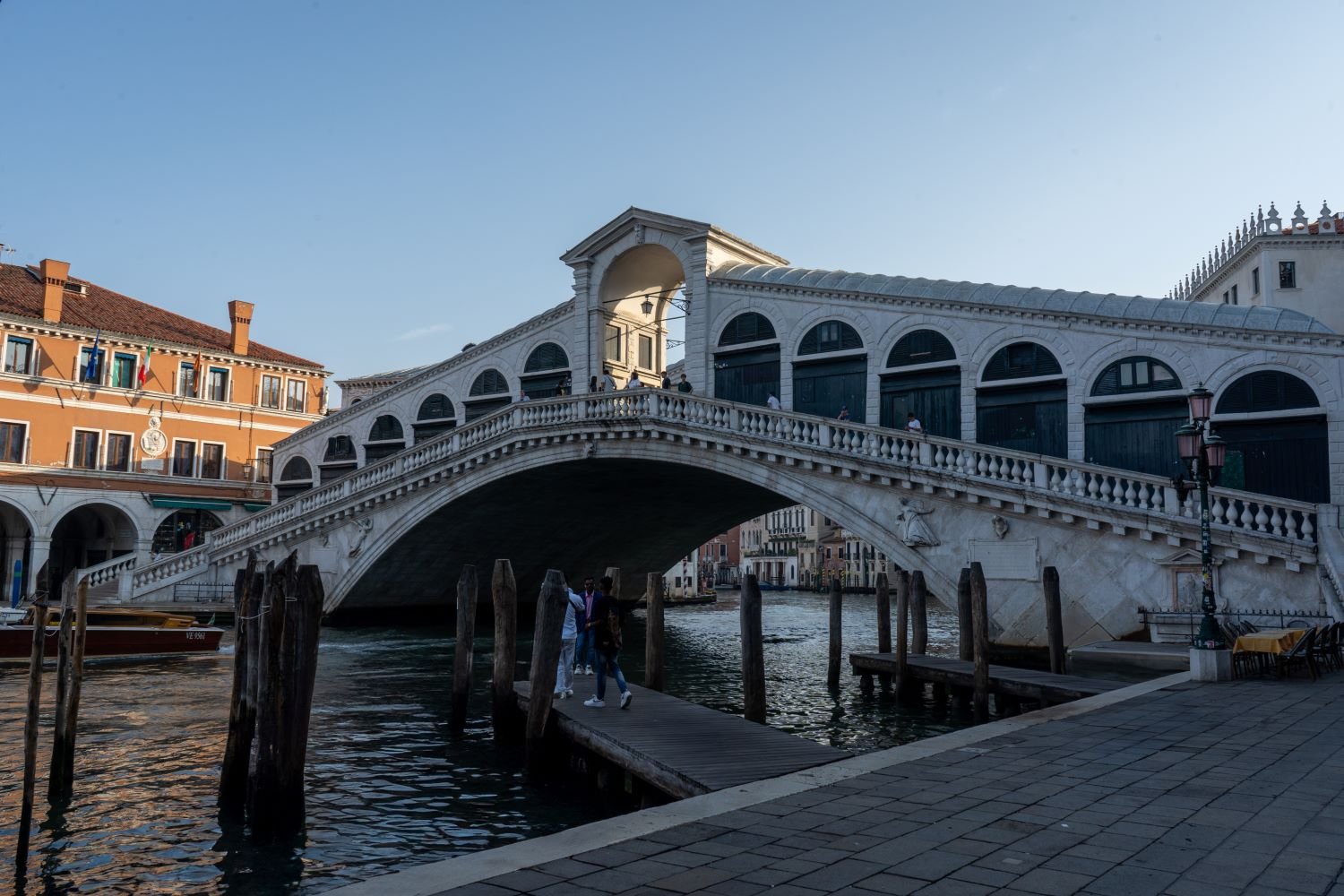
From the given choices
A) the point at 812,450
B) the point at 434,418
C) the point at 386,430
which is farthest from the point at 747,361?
the point at 386,430

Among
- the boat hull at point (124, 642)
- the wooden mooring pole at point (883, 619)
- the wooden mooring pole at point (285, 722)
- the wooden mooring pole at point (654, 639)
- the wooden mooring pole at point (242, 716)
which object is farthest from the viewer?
the boat hull at point (124, 642)

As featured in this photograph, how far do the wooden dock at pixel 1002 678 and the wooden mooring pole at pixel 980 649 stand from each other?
0.35m

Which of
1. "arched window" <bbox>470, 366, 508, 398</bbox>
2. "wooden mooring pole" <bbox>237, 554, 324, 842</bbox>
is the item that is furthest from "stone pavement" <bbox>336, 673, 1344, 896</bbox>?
"arched window" <bbox>470, 366, 508, 398</bbox>

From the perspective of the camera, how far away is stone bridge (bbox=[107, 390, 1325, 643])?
17719 mm

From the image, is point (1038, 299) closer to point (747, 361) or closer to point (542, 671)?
point (747, 361)

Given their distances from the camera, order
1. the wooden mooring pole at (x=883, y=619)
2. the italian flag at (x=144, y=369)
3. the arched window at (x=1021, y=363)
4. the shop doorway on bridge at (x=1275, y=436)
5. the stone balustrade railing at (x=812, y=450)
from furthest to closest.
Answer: the italian flag at (x=144, y=369), the arched window at (x=1021, y=363), the shop doorway on bridge at (x=1275, y=436), the wooden mooring pole at (x=883, y=619), the stone balustrade railing at (x=812, y=450)

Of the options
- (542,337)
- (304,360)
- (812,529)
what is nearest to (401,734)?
(542,337)

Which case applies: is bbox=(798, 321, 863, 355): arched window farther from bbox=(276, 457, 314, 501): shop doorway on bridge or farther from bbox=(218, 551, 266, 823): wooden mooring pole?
bbox=(276, 457, 314, 501): shop doorway on bridge

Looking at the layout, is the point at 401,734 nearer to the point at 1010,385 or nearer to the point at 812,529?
the point at 1010,385

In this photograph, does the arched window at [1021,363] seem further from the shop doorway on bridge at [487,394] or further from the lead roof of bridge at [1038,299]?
the shop doorway on bridge at [487,394]

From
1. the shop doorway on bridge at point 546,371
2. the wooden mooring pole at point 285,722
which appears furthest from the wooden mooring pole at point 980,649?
the shop doorway on bridge at point 546,371

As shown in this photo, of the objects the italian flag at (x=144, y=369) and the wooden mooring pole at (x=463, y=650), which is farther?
the italian flag at (x=144, y=369)

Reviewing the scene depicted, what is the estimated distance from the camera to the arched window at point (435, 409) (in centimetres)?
3394

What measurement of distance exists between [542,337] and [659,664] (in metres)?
19.2
